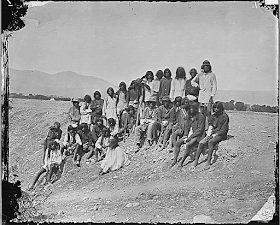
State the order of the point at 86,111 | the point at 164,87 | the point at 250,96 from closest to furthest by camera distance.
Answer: the point at 250,96 → the point at 164,87 → the point at 86,111

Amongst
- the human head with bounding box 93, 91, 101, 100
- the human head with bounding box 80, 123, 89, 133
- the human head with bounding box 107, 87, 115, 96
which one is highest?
the human head with bounding box 107, 87, 115, 96

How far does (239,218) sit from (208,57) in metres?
1.25

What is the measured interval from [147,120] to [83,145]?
0.57 meters

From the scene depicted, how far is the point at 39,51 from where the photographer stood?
11.8 feet

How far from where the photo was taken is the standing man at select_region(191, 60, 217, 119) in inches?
133

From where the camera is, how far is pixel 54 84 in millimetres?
3582

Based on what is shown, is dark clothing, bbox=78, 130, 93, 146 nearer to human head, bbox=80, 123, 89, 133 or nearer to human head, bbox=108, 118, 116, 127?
human head, bbox=80, 123, 89, 133

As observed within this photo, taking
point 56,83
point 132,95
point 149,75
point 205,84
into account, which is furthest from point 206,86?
point 56,83

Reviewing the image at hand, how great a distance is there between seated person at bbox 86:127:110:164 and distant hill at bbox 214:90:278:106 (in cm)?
91

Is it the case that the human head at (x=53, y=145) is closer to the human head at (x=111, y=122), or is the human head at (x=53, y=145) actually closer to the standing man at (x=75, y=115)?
the standing man at (x=75, y=115)

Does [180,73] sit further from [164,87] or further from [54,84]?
[54,84]

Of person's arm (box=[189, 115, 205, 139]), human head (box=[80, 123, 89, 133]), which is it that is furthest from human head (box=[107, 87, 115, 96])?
person's arm (box=[189, 115, 205, 139])

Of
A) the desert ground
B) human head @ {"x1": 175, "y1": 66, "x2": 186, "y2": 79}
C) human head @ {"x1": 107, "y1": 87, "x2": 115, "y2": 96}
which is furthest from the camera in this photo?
human head @ {"x1": 107, "y1": 87, "x2": 115, "y2": 96}

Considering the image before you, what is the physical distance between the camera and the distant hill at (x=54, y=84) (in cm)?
354
